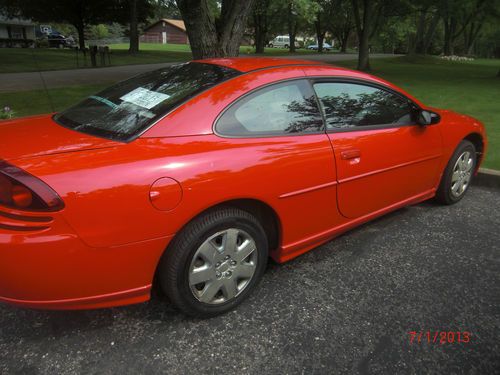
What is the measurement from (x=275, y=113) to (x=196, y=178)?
2.64 ft

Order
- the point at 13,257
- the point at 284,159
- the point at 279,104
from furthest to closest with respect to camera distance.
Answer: the point at 279,104 < the point at 284,159 < the point at 13,257

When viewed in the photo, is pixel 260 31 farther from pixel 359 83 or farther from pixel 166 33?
pixel 166 33

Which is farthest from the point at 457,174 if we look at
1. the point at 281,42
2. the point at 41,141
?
the point at 281,42

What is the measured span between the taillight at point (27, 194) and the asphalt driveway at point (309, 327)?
84cm

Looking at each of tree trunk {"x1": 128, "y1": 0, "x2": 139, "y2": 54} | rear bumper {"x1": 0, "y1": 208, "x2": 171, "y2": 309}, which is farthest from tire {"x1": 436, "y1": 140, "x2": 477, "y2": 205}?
tree trunk {"x1": 128, "y1": 0, "x2": 139, "y2": 54}

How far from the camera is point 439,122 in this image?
3594 mm

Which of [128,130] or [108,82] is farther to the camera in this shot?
[108,82]

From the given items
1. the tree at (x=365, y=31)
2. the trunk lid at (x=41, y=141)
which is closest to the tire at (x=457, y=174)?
the trunk lid at (x=41, y=141)

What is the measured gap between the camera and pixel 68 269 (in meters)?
1.88

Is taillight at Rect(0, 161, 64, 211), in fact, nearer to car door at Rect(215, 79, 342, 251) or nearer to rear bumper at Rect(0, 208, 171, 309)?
rear bumper at Rect(0, 208, 171, 309)

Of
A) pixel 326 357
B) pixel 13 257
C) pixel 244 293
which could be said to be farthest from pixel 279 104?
pixel 13 257

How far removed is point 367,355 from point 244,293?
78 centimetres

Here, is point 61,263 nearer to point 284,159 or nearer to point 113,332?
point 113,332

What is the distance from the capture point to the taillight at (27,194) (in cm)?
179
